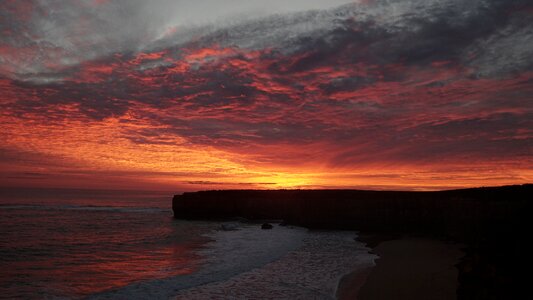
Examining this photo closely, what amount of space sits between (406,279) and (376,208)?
103 ft

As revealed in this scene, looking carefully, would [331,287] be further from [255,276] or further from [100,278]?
[100,278]

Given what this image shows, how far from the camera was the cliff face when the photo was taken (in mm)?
33281

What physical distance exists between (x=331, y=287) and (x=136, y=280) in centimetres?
867

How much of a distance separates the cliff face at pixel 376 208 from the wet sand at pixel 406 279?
3.75 meters

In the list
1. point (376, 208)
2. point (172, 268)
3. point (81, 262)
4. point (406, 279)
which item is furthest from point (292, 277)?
point (376, 208)

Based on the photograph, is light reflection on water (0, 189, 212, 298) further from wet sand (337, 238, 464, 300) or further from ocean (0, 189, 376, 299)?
wet sand (337, 238, 464, 300)

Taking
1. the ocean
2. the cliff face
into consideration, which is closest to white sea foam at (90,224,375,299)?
the ocean

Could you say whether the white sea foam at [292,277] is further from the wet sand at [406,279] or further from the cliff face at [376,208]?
the cliff face at [376,208]

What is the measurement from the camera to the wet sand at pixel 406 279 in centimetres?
1364

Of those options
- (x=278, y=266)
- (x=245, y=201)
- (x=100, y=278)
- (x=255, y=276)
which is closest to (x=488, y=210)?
(x=278, y=266)

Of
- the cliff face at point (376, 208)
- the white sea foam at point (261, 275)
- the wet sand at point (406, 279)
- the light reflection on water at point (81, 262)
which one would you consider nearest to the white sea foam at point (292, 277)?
the white sea foam at point (261, 275)

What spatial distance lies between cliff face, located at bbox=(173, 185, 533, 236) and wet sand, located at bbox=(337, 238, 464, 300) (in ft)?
12.3

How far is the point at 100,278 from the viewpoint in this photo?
17.7 metres

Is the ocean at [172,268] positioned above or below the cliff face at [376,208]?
below
